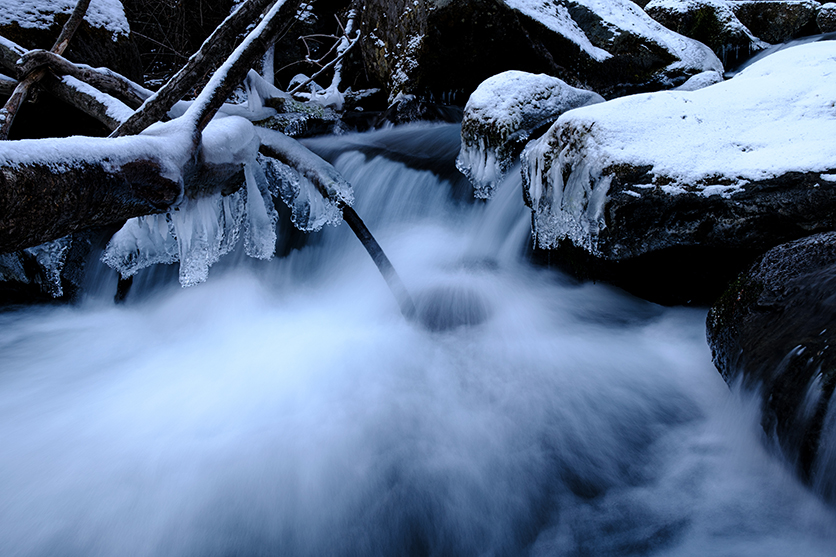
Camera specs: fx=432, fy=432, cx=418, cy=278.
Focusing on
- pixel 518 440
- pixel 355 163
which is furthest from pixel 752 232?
pixel 355 163

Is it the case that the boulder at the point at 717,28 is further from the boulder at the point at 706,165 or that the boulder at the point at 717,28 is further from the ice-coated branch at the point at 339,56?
the boulder at the point at 706,165

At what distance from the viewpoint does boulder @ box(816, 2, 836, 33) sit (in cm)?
883

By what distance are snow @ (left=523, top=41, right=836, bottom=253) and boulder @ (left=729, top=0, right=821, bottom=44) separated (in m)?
9.02

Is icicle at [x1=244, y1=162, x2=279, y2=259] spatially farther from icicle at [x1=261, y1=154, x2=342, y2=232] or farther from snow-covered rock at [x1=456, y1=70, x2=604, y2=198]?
snow-covered rock at [x1=456, y1=70, x2=604, y2=198]

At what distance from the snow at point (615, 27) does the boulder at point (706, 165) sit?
3571mm

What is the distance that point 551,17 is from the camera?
5.86m

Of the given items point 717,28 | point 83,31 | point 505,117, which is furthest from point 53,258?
point 717,28

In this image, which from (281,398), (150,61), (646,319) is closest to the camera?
(281,398)

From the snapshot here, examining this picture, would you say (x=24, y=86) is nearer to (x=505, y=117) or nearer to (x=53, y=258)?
(x=53, y=258)

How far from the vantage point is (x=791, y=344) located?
150 centimetres

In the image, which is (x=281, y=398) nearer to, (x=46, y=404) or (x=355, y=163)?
(x=46, y=404)

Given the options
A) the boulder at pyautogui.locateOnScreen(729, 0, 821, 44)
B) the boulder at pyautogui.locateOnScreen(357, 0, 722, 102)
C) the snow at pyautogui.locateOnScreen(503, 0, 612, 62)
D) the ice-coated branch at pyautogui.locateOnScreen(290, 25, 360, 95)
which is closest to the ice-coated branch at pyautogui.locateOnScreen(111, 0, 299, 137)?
the boulder at pyautogui.locateOnScreen(357, 0, 722, 102)

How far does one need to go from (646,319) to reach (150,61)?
924 cm

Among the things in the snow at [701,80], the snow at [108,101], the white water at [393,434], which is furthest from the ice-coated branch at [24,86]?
the snow at [701,80]
